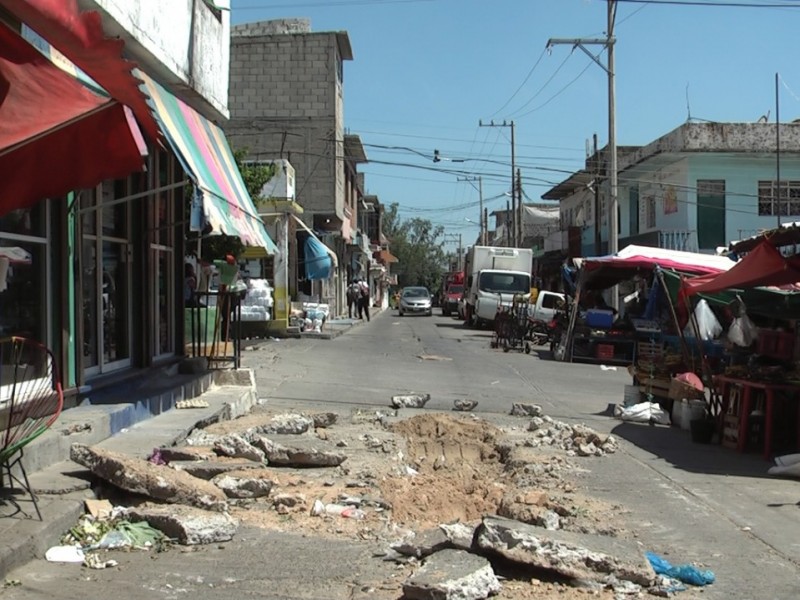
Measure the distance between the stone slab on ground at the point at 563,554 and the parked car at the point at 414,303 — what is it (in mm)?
44458

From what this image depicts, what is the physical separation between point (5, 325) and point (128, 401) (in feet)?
5.10

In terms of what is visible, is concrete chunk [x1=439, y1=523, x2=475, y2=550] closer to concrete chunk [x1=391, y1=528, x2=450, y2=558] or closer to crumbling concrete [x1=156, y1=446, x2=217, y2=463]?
concrete chunk [x1=391, y1=528, x2=450, y2=558]

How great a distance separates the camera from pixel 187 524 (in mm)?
5215

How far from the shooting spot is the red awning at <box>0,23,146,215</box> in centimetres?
444

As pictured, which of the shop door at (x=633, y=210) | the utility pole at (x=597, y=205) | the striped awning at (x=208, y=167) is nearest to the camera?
the striped awning at (x=208, y=167)

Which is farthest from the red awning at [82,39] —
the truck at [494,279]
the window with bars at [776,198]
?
the window with bars at [776,198]

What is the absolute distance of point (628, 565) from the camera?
473 cm

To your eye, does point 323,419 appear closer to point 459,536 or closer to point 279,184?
point 459,536

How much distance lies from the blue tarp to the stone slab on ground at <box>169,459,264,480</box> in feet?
62.0

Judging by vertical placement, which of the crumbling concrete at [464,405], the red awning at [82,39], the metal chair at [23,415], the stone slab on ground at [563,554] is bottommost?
the crumbling concrete at [464,405]

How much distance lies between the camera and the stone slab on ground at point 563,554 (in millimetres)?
4688

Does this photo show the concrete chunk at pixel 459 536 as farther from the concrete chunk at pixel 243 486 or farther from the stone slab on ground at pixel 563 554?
the concrete chunk at pixel 243 486

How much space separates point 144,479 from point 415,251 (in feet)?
341

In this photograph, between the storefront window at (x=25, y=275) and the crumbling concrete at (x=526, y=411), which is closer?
the storefront window at (x=25, y=275)
